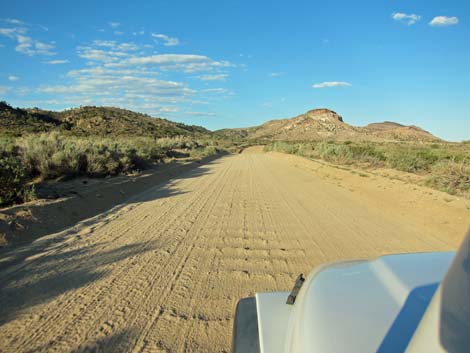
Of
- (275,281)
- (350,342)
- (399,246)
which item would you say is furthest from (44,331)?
(399,246)

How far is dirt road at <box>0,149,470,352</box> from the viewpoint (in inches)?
144

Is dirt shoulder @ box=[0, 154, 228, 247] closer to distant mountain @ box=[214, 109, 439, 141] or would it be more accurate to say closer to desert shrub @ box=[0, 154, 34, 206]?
desert shrub @ box=[0, 154, 34, 206]

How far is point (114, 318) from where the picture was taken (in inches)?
154

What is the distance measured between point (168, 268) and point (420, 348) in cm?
471

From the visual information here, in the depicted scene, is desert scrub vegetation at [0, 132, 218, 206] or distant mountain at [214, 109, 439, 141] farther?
distant mountain at [214, 109, 439, 141]

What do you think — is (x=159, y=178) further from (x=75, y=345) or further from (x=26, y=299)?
(x=75, y=345)

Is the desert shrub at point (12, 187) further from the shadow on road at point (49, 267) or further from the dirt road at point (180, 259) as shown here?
the shadow on road at point (49, 267)

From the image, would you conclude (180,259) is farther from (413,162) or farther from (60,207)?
(413,162)

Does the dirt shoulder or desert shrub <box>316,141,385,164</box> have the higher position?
desert shrub <box>316,141,385,164</box>

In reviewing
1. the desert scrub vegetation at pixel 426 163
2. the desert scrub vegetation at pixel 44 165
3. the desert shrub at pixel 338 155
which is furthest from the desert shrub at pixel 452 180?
the desert scrub vegetation at pixel 44 165

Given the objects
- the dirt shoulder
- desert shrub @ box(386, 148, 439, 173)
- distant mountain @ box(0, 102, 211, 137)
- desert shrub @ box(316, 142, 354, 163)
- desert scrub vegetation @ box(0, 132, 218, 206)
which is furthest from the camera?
distant mountain @ box(0, 102, 211, 137)

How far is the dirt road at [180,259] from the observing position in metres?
3.66

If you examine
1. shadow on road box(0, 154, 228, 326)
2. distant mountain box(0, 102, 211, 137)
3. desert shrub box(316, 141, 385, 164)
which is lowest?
shadow on road box(0, 154, 228, 326)

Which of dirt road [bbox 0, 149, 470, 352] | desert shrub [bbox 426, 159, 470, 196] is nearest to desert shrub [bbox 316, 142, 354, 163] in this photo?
desert shrub [bbox 426, 159, 470, 196]
